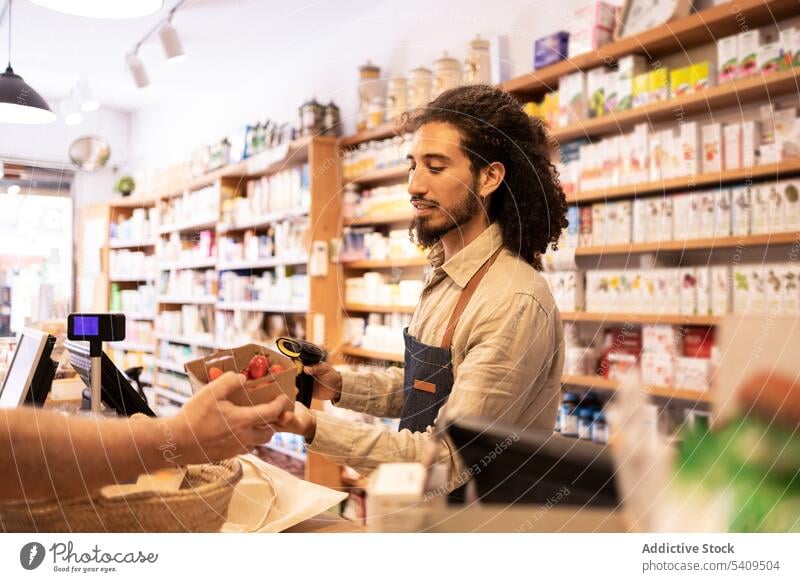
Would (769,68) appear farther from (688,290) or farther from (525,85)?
(525,85)

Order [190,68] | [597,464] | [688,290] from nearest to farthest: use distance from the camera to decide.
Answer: [597,464] → [688,290] → [190,68]

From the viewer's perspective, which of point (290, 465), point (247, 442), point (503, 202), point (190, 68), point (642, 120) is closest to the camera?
point (247, 442)

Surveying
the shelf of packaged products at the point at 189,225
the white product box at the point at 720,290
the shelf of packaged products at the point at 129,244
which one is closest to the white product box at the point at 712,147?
the white product box at the point at 720,290

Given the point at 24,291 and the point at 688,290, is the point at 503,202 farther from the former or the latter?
the point at 24,291

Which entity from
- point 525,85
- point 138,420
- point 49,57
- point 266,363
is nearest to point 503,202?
point 266,363

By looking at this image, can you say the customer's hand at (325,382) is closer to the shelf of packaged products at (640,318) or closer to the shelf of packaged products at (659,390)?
the shelf of packaged products at (659,390)

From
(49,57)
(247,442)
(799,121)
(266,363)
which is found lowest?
(247,442)

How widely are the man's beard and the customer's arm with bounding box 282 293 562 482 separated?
23 centimetres

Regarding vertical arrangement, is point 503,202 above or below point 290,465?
above

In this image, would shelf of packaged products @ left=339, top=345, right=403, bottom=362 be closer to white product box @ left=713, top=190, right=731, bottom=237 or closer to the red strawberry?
white product box @ left=713, top=190, right=731, bottom=237

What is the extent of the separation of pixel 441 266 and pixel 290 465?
269 cm

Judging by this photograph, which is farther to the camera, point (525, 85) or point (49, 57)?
point (49, 57)

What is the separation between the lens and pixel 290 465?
3723mm

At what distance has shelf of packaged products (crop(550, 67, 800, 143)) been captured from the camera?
1.90 meters
